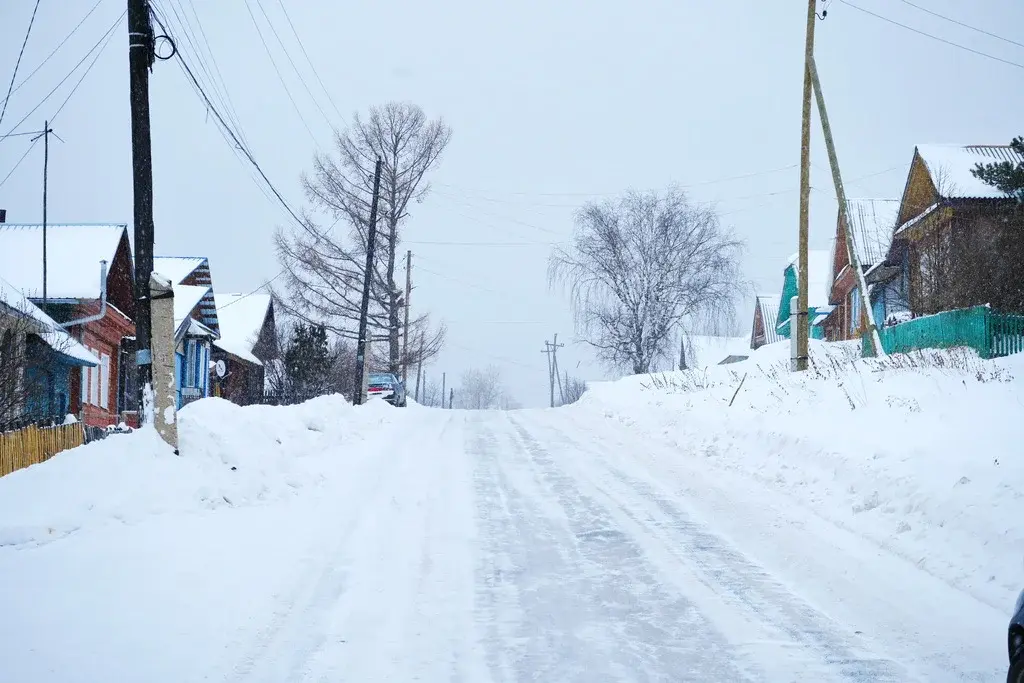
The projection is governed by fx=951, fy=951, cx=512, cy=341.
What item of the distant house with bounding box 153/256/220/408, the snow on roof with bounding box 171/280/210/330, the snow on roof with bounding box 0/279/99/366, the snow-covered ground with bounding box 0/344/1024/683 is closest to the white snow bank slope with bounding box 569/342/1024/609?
the snow-covered ground with bounding box 0/344/1024/683

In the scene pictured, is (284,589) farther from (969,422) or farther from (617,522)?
(969,422)

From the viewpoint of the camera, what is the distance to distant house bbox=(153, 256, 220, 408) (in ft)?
142

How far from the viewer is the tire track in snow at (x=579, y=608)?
622 cm

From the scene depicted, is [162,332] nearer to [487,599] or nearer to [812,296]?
[487,599]

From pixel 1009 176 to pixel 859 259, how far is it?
49.2ft

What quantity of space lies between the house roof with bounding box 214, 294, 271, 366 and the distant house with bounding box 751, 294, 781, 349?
108ft

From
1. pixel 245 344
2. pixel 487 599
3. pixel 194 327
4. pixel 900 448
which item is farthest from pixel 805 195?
pixel 245 344

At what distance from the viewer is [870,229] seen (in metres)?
41.0

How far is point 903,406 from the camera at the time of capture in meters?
13.6

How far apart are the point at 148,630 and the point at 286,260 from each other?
116 feet

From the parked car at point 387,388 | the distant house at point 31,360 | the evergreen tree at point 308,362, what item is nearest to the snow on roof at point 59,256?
the distant house at point 31,360

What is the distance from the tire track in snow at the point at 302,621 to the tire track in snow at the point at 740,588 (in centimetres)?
290

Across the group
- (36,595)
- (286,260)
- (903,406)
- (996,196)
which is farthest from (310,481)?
(286,260)

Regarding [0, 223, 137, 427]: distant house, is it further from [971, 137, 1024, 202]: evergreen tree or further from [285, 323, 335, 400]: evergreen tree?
[971, 137, 1024, 202]: evergreen tree
